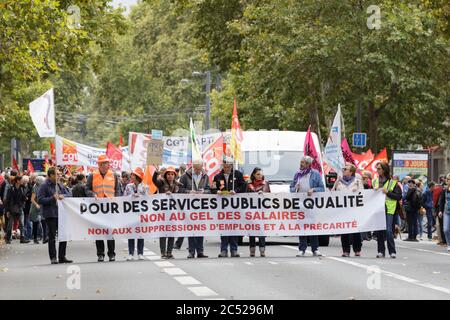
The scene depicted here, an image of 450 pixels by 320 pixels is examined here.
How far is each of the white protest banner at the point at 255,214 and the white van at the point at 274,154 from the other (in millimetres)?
4500

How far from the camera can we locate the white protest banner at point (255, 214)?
874 inches

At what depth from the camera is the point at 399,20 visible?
1555 inches

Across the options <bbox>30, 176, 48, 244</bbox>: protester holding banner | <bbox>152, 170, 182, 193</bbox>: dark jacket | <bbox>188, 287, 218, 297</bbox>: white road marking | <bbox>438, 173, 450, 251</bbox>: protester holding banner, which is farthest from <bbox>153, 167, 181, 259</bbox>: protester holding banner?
<bbox>30, 176, 48, 244</bbox>: protester holding banner

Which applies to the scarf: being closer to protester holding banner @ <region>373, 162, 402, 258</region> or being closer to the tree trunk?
protester holding banner @ <region>373, 162, 402, 258</region>

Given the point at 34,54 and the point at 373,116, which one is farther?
the point at 373,116

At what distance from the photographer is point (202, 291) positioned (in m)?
15.6

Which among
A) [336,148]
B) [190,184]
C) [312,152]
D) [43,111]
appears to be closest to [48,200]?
[43,111]

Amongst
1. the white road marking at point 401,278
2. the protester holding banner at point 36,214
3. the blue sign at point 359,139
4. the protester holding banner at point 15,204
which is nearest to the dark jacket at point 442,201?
the white road marking at point 401,278

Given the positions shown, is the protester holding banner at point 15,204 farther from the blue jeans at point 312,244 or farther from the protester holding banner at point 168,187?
A: the blue jeans at point 312,244

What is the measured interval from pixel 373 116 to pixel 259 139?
15.7 m

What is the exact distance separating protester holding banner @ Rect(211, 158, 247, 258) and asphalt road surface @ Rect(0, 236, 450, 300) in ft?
1.15

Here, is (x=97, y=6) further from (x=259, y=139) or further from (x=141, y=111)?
(x=141, y=111)

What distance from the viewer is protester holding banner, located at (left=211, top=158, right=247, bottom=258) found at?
22.4m
